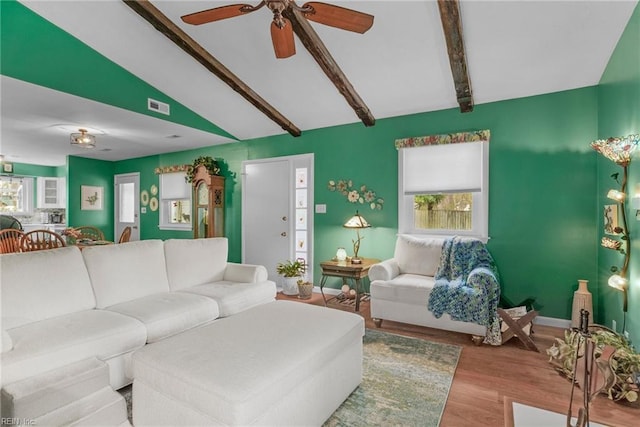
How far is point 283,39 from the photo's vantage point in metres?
2.39

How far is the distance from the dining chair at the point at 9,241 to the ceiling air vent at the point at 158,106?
6.66ft

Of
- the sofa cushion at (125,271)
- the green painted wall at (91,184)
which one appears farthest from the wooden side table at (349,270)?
the green painted wall at (91,184)

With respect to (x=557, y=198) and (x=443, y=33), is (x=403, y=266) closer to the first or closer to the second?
A: (x=557, y=198)

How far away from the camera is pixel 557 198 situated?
344 centimetres

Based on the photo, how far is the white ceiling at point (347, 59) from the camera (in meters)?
2.70

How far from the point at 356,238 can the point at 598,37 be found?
3159 millimetres

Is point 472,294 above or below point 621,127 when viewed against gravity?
below

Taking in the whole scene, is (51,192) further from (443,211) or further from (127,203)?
(443,211)

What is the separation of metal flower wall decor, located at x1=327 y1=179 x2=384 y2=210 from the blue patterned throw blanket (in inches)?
54.4

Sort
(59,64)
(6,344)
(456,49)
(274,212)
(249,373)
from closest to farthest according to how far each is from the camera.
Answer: (249,373) < (6,344) < (456,49) < (59,64) < (274,212)

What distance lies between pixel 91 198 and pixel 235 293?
6.05 metres

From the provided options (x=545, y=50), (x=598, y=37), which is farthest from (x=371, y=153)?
(x=598, y=37)

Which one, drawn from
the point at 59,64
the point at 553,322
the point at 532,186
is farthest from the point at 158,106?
the point at 553,322

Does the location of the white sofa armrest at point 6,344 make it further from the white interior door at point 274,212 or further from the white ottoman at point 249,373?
the white interior door at point 274,212
